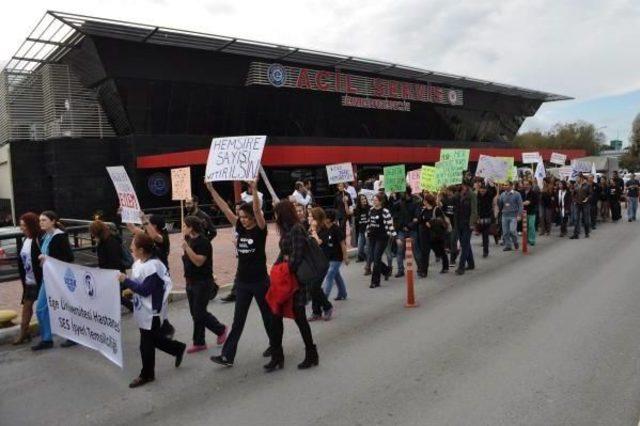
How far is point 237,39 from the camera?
26.3 m

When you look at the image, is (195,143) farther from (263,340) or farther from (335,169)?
(263,340)

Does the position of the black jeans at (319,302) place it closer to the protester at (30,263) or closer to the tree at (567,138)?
the protester at (30,263)

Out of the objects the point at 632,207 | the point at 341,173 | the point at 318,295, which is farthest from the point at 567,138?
the point at 318,295

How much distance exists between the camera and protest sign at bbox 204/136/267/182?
635 centimetres

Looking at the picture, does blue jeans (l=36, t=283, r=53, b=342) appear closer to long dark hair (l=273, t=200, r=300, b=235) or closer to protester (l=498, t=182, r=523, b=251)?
long dark hair (l=273, t=200, r=300, b=235)

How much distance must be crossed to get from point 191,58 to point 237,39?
251 cm

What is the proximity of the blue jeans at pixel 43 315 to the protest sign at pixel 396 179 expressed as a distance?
6.99 metres

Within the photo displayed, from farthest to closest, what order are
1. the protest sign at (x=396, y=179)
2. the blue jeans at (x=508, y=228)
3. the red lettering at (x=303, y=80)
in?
the red lettering at (x=303, y=80) < the blue jeans at (x=508, y=228) < the protest sign at (x=396, y=179)

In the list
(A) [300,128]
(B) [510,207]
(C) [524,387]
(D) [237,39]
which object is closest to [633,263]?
(B) [510,207]

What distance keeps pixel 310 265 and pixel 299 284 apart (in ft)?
0.74

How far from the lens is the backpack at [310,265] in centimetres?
547

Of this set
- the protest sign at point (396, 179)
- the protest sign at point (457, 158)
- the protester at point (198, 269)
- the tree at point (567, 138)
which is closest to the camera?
the protester at point (198, 269)

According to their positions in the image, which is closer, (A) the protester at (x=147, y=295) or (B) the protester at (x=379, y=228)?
(A) the protester at (x=147, y=295)

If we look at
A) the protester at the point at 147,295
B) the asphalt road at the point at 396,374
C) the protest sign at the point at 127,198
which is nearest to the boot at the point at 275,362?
the asphalt road at the point at 396,374
